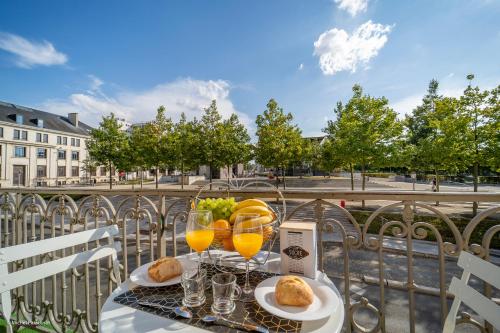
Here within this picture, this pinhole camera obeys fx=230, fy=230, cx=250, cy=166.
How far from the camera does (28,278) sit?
139 cm

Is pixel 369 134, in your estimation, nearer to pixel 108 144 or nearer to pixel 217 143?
pixel 217 143

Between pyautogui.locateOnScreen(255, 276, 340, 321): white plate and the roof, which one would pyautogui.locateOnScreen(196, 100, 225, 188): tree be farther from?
the roof

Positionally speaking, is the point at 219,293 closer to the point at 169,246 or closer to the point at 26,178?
the point at 169,246

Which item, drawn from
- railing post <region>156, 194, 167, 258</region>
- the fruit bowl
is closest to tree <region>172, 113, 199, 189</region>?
railing post <region>156, 194, 167, 258</region>

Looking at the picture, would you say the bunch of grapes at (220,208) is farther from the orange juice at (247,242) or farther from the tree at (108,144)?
the tree at (108,144)

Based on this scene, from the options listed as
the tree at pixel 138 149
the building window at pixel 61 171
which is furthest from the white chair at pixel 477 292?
the building window at pixel 61 171

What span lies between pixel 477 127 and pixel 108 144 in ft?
101

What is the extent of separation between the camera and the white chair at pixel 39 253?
1.28 m

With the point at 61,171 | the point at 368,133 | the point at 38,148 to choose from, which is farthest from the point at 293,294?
the point at 61,171

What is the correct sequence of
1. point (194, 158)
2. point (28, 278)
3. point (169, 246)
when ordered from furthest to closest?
point (194, 158)
point (169, 246)
point (28, 278)

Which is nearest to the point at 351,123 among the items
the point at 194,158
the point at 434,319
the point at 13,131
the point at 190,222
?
the point at 434,319

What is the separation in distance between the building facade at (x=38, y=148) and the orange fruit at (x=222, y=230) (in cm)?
5528

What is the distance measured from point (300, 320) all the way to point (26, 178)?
199 feet

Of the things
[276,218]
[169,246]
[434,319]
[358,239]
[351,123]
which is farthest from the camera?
[351,123]
